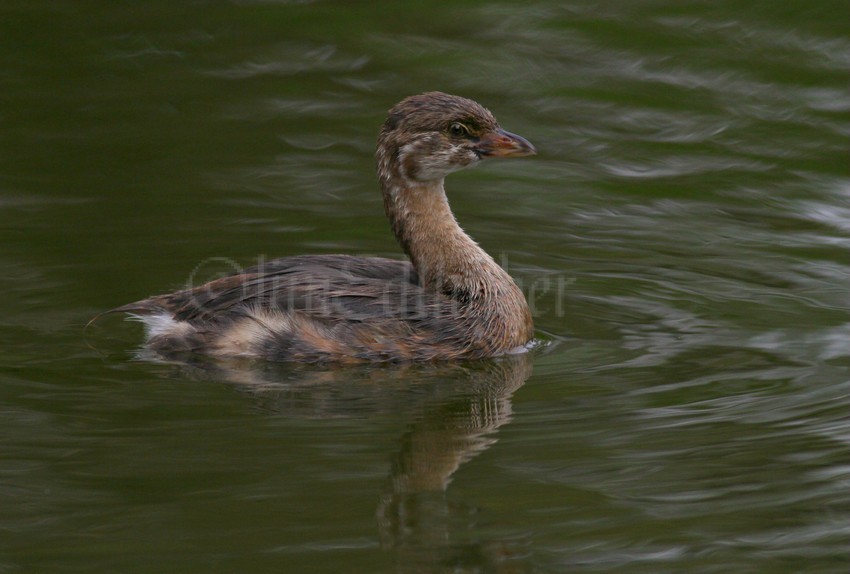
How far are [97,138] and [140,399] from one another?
4.38m

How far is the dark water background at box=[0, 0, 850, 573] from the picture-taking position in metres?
4.79

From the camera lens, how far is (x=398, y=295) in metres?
6.77

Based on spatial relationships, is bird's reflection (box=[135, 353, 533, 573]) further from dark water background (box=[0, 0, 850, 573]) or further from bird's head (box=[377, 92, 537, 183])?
bird's head (box=[377, 92, 537, 183])

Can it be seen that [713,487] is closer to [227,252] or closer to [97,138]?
[227,252]

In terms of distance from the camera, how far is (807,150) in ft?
31.8

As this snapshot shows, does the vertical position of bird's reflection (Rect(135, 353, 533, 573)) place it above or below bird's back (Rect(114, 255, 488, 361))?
below

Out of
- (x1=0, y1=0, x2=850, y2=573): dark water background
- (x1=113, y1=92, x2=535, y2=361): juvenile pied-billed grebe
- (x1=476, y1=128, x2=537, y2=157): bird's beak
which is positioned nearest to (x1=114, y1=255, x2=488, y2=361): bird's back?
(x1=113, y1=92, x2=535, y2=361): juvenile pied-billed grebe

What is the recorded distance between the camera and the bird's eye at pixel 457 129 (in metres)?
6.99

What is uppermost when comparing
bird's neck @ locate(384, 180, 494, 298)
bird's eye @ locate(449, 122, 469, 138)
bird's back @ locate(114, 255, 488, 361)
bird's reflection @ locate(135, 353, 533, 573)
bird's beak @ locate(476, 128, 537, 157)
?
bird's eye @ locate(449, 122, 469, 138)

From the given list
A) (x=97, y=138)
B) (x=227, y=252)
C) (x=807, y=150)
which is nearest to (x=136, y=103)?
(x=97, y=138)

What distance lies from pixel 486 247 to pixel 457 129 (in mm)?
1386

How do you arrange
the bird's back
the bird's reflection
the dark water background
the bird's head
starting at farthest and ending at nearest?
the bird's head, the bird's back, the dark water background, the bird's reflection

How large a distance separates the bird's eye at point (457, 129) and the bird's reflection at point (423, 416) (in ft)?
3.61

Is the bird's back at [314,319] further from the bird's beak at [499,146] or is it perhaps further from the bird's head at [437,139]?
the bird's beak at [499,146]
